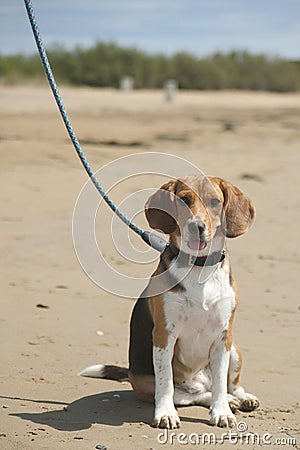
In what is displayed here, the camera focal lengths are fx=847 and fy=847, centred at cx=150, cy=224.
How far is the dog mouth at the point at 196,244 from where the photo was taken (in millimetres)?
4903

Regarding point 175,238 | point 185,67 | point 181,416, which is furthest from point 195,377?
point 185,67

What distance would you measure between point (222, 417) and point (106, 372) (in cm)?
114

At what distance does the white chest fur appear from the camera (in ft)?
16.4

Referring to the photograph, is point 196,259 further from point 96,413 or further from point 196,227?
point 96,413

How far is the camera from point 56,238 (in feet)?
33.6

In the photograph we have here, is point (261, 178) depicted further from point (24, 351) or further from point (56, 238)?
point (24, 351)

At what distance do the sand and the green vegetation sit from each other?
112 feet

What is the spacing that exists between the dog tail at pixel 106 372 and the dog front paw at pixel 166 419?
36.1 inches

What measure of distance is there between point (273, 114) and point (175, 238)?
24149mm

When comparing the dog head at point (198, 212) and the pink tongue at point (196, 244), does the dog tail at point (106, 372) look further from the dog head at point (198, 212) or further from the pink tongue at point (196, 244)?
the pink tongue at point (196, 244)

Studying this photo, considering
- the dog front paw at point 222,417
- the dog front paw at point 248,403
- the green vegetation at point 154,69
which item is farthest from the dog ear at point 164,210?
the green vegetation at point 154,69

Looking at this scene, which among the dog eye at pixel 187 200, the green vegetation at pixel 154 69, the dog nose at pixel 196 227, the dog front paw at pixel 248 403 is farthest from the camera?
the green vegetation at pixel 154 69

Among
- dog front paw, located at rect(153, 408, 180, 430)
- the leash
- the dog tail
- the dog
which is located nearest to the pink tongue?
the dog

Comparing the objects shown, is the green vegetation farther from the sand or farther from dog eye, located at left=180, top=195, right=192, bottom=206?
dog eye, located at left=180, top=195, right=192, bottom=206
